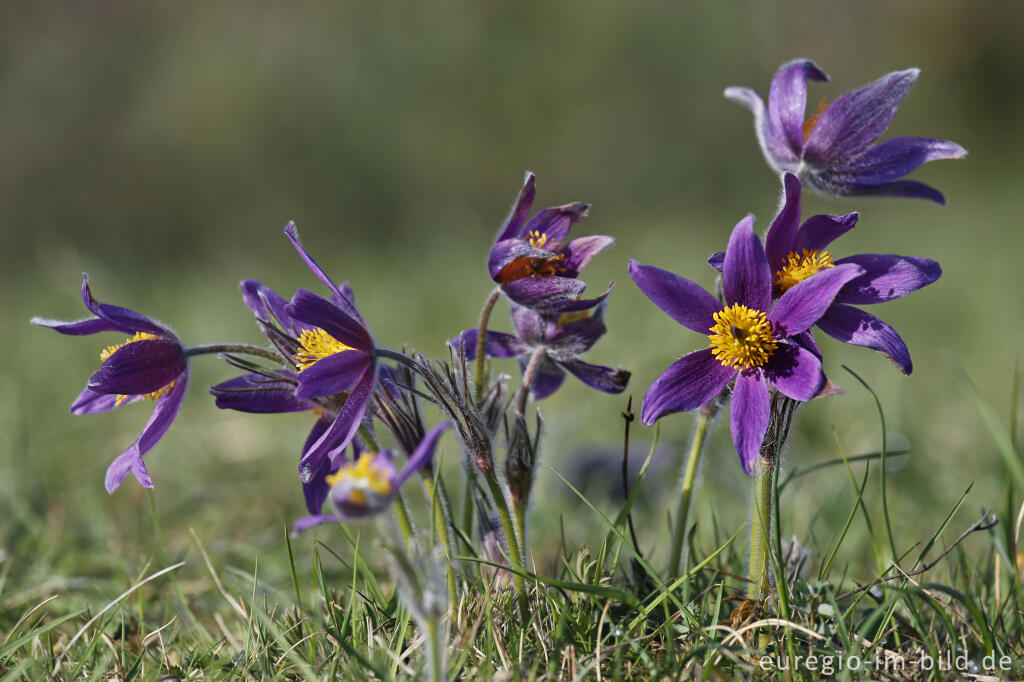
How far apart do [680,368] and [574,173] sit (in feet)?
29.6

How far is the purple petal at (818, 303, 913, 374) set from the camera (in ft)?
4.95

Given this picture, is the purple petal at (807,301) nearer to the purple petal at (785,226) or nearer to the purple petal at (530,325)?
the purple petal at (785,226)

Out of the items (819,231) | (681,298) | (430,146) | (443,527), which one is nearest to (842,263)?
(819,231)

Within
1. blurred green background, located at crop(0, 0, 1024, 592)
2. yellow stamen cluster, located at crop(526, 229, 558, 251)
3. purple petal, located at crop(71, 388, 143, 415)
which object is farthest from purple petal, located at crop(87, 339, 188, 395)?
blurred green background, located at crop(0, 0, 1024, 592)

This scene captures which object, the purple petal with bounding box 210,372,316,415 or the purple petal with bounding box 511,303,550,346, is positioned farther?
the purple petal with bounding box 511,303,550,346

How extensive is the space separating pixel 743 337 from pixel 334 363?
682 mm

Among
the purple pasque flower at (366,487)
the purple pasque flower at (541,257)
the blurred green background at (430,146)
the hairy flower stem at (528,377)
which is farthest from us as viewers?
the blurred green background at (430,146)

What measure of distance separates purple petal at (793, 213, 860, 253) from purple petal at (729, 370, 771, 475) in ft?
0.87

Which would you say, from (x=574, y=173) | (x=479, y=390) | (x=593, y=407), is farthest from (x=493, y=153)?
(x=479, y=390)

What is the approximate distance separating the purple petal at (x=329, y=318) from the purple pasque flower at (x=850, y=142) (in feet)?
2.91

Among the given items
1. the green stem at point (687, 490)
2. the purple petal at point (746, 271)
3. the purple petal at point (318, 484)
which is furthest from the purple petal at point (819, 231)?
the purple petal at point (318, 484)

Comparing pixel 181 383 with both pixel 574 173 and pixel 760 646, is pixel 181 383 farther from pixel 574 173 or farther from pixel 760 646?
pixel 574 173

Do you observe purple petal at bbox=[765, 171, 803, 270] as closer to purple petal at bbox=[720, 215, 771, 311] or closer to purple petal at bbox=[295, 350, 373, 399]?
purple petal at bbox=[720, 215, 771, 311]

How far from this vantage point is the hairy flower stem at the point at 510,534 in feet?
5.38
